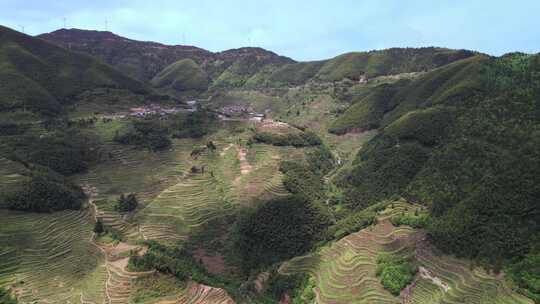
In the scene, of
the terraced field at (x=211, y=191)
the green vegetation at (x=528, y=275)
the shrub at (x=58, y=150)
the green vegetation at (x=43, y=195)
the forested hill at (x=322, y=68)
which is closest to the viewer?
the green vegetation at (x=528, y=275)

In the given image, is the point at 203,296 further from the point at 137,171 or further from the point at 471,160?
the point at 471,160

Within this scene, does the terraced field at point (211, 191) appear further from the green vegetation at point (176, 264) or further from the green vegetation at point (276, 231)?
the green vegetation at point (276, 231)

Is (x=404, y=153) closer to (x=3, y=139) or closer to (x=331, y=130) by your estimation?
(x=331, y=130)

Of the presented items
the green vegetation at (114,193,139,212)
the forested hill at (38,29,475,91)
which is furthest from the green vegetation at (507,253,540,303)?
the forested hill at (38,29,475,91)

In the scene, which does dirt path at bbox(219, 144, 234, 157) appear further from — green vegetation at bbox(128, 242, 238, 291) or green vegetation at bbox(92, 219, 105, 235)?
green vegetation at bbox(92, 219, 105, 235)

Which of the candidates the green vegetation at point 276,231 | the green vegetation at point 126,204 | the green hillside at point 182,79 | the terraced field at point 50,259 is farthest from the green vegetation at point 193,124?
the green hillside at point 182,79

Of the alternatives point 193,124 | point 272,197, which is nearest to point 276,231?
point 272,197
